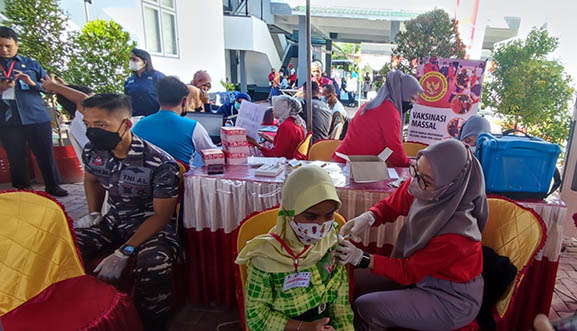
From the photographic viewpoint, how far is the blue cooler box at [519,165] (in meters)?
1.81

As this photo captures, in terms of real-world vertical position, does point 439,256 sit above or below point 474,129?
below

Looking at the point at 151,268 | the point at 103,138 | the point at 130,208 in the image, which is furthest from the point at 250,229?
the point at 103,138

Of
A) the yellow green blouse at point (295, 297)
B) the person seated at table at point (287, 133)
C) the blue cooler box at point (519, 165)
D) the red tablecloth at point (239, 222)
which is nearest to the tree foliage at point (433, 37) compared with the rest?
the person seated at table at point (287, 133)

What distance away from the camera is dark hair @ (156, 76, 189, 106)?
2.54 metres

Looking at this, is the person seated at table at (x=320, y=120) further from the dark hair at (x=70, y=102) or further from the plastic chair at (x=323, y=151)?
the dark hair at (x=70, y=102)

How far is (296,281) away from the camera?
1.31 meters

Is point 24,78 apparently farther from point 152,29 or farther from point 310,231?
point 152,29

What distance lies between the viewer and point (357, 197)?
6.71 ft

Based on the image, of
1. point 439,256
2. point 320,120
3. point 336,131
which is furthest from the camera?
point 336,131

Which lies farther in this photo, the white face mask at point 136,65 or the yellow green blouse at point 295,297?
the white face mask at point 136,65

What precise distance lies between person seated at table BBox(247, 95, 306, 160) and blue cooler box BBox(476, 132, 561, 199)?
1.81 meters

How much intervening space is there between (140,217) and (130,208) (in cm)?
8

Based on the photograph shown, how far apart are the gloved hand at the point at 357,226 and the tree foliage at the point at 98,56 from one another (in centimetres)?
451

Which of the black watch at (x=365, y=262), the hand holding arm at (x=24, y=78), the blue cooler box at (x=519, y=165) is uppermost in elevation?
the hand holding arm at (x=24, y=78)
